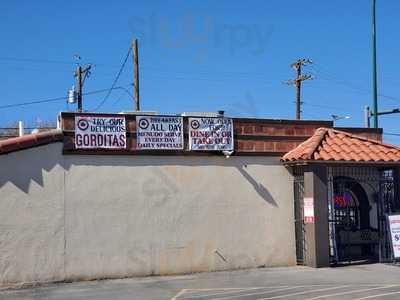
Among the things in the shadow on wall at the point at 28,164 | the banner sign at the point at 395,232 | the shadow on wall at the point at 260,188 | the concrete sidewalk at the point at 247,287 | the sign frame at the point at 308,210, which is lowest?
the concrete sidewalk at the point at 247,287

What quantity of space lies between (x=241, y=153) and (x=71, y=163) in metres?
4.22

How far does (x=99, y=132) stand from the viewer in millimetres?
15023

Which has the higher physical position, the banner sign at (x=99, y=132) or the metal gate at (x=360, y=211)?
the banner sign at (x=99, y=132)

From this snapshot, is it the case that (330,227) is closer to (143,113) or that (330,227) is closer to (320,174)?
(320,174)

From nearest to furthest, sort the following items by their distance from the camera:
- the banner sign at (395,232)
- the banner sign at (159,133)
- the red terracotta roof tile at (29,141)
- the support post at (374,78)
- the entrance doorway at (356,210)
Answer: the red terracotta roof tile at (29,141) < the banner sign at (159,133) < the banner sign at (395,232) < the entrance doorway at (356,210) < the support post at (374,78)

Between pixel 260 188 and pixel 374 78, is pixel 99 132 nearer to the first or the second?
pixel 260 188

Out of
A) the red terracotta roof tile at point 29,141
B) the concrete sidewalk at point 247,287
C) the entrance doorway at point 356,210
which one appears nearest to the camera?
the concrete sidewalk at point 247,287

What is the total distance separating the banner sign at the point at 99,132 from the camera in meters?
14.8

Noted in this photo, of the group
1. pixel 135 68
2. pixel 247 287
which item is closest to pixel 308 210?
pixel 247 287

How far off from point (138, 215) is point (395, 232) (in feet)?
20.7

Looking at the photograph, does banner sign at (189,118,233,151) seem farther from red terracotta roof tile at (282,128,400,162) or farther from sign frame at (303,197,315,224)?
sign frame at (303,197,315,224)

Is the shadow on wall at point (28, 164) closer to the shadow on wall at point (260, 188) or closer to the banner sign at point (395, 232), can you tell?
the shadow on wall at point (260, 188)

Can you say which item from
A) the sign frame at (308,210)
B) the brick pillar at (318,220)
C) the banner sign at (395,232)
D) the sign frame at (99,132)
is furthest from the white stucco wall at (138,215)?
the banner sign at (395,232)

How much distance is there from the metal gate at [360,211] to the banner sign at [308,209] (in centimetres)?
92
